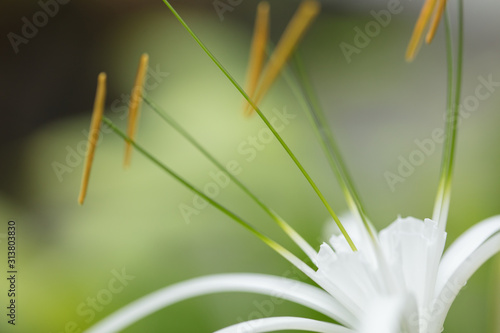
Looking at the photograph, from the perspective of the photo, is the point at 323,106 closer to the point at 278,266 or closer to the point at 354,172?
the point at 354,172

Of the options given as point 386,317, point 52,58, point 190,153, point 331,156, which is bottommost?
point 386,317

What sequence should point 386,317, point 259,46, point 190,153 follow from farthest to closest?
point 190,153 < point 259,46 < point 386,317

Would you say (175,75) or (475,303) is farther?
(175,75)

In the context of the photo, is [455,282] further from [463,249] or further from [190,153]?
[190,153]

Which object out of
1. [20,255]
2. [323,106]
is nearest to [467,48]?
[323,106]

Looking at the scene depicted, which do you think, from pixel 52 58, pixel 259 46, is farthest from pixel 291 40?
pixel 52 58

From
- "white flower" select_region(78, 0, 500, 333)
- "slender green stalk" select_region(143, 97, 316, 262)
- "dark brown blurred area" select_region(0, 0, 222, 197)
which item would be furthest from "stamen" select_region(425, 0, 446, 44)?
"dark brown blurred area" select_region(0, 0, 222, 197)

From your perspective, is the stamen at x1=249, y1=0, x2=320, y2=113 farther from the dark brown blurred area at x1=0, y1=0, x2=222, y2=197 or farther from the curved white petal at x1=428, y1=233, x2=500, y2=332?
the dark brown blurred area at x1=0, y1=0, x2=222, y2=197
